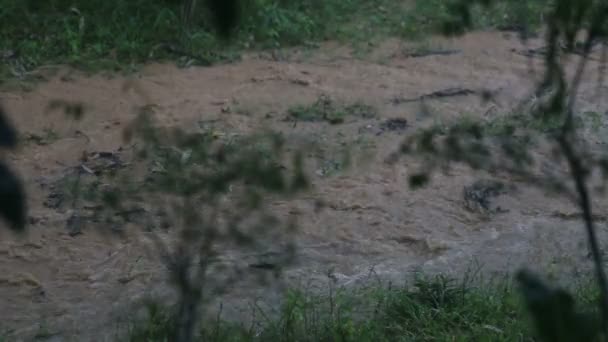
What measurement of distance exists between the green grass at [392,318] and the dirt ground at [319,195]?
24 cm

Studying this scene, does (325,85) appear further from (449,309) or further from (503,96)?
(449,309)

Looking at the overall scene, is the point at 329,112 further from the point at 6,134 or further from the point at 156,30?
the point at 6,134

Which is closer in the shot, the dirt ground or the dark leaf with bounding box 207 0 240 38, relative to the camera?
the dark leaf with bounding box 207 0 240 38

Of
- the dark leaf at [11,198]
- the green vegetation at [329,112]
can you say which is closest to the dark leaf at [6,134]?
the dark leaf at [11,198]

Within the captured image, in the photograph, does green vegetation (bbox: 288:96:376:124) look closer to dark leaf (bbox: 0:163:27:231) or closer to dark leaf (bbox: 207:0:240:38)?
dark leaf (bbox: 207:0:240:38)

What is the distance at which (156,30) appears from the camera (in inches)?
291

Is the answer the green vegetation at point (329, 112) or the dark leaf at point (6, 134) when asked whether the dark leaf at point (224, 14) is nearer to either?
the dark leaf at point (6, 134)

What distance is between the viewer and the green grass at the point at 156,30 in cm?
702

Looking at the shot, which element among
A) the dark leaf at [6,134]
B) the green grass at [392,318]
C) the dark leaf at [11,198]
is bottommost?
the green grass at [392,318]

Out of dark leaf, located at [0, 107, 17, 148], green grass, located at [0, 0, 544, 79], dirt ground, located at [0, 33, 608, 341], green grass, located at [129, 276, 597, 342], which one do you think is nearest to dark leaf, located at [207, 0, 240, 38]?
dark leaf, located at [0, 107, 17, 148]

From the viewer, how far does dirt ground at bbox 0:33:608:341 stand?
4.10 m

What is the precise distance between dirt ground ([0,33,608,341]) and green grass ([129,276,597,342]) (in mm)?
238

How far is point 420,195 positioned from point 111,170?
1.59 metres

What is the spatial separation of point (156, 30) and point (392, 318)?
424 centimetres
